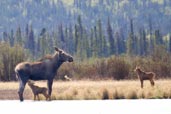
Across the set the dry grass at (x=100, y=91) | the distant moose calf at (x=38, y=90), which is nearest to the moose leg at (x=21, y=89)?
the distant moose calf at (x=38, y=90)

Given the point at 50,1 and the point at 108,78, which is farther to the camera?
the point at 50,1

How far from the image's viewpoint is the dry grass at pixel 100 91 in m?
20.9

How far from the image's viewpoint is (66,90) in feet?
71.6

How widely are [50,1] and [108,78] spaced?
55172 mm

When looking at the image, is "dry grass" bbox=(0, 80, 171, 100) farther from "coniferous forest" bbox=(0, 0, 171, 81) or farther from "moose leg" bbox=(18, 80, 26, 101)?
"coniferous forest" bbox=(0, 0, 171, 81)

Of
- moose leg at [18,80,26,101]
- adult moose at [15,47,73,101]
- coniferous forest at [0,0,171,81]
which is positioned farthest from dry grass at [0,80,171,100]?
coniferous forest at [0,0,171,81]

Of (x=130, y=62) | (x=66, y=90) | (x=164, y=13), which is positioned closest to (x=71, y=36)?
(x=130, y=62)

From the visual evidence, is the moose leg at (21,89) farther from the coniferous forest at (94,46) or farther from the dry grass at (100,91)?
the coniferous forest at (94,46)

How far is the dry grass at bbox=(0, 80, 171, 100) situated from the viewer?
20906mm

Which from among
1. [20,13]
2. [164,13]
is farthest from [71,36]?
[164,13]
